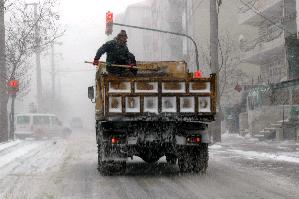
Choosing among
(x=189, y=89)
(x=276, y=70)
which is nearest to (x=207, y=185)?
(x=189, y=89)

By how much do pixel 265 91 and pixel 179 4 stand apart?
37003mm

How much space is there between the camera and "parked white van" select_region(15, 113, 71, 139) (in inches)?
1404

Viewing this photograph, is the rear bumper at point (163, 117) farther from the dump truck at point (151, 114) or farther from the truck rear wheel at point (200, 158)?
the truck rear wheel at point (200, 158)

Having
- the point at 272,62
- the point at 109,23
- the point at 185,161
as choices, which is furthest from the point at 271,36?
the point at 185,161

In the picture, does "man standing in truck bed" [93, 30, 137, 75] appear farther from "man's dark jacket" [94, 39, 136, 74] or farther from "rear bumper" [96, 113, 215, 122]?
"rear bumper" [96, 113, 215, 122]

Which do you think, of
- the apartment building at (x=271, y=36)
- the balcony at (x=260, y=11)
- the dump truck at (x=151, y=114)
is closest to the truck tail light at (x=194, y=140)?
the dump truck at (x=151, y=114)

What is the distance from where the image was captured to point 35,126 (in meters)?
35.8

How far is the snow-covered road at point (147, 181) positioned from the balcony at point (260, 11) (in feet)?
79.8

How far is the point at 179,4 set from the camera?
68.2 m

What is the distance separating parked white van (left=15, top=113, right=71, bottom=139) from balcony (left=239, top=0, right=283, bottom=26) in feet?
50.5

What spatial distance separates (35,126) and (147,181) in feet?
86.3

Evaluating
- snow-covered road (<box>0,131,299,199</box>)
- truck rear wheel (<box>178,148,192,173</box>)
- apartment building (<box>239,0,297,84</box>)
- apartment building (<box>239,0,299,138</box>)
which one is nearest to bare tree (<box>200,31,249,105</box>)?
apartment building (<box>239,0,297,84</box>)

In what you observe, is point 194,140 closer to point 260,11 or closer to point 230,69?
point 260,11

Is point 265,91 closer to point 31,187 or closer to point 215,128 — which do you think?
point 215,128
